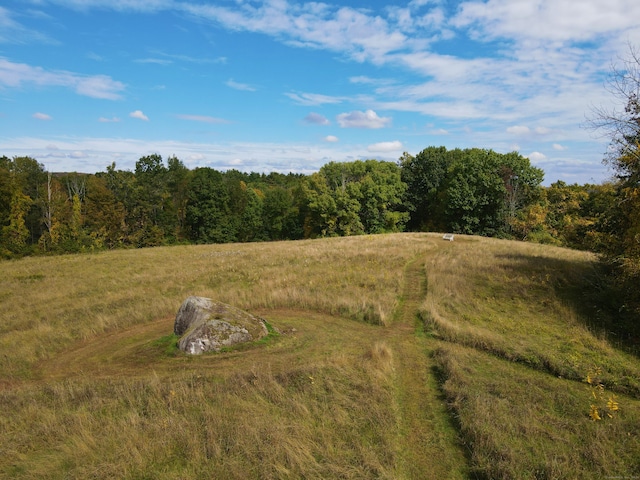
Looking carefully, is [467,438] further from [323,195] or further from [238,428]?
[323,195]

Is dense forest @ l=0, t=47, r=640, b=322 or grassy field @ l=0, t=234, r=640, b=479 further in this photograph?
dense forest @ l=0, t=47, r=640, b=322

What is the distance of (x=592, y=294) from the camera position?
15.2 metres

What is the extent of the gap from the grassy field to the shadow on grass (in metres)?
0.14

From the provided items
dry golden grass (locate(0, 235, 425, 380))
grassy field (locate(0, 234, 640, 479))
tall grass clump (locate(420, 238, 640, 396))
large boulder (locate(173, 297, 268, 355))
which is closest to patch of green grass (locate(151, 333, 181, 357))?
grassy field (locate(0, 234, 640, 479))

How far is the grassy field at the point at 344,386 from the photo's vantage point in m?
6.62

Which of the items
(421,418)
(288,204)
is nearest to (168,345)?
→ (421,418)

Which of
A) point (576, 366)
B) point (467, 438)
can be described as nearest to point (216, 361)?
point (467, 438)

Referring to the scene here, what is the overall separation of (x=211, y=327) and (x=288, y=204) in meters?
67.1

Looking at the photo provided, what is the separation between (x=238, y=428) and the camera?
741 centimetres

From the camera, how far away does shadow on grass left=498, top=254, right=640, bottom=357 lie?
12.0 m

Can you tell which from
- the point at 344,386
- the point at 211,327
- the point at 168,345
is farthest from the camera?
the point at 168,345

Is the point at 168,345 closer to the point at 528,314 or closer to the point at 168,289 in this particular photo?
the point at 168,289

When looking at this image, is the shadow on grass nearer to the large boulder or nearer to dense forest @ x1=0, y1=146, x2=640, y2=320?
the large boulder

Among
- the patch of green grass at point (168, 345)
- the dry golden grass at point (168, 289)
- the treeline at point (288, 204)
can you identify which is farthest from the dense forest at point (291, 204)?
the patch of green grass at point (168, 345)
